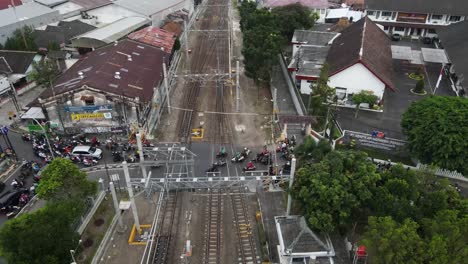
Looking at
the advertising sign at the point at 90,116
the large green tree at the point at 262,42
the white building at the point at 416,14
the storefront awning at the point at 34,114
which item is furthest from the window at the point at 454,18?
the storefront awning at the point at 34,114

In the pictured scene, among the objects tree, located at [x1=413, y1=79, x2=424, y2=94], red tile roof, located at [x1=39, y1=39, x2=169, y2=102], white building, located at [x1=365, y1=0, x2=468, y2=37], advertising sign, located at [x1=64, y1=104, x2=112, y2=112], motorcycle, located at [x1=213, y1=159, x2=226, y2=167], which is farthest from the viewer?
white building, located at [x1=365, y1=0, x2=468, y2=37]

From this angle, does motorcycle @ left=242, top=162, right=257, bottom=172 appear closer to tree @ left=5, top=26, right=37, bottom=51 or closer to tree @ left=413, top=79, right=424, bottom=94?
tree @ left=413, top=79, right=424, bottom=94

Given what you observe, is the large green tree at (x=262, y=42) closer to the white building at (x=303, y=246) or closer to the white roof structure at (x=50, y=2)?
the white building at (x=303, y=246)

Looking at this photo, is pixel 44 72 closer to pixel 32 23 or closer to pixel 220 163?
pixel 32 23

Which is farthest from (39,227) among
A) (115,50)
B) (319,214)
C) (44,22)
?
(44,22)

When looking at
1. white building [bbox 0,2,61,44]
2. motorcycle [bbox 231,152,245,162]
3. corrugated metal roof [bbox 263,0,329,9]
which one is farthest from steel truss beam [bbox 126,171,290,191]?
corrugated metal roof [bbox 263,0,329,9]

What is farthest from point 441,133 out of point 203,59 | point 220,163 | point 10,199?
point 203,59

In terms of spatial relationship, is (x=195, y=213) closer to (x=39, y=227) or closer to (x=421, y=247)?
(x=39, y=227)
